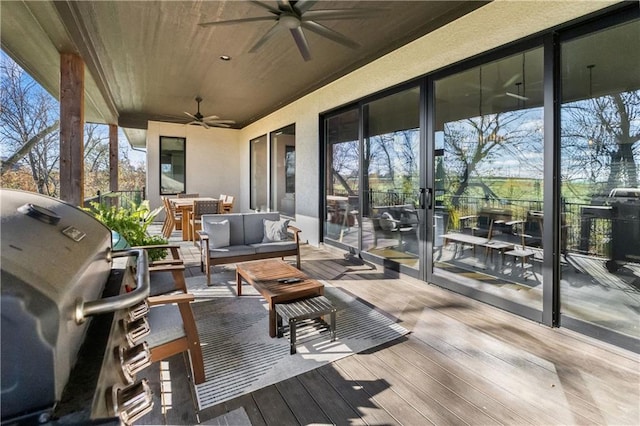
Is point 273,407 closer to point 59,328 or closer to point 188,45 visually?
point 59,328

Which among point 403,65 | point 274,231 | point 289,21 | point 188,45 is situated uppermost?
point 188,45

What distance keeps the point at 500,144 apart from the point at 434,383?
2434 millimetres

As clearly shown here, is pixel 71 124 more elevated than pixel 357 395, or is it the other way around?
pixel 71 124

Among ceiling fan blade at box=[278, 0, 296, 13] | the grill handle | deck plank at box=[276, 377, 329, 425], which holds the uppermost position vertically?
ceiling fan blade at box=[278, 0, 296, 13]

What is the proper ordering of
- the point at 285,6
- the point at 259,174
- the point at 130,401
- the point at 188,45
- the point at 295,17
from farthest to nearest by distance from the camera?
the point at 259,174 → the point at 188,45 → the point at 295,17 → the point at 285,6 → the point at 130,401

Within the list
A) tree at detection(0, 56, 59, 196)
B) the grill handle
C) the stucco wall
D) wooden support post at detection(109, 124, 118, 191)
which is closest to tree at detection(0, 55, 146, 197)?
tree at detection(0, 56, 59, 196)

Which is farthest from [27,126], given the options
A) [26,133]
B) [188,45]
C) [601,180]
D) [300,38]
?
[601,180]

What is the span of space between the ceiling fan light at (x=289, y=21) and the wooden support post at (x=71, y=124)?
299 cm

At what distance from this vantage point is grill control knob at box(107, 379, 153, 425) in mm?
593

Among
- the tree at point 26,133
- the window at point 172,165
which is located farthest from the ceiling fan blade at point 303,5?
the window at point 172,165

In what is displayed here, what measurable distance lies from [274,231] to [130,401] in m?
4.07

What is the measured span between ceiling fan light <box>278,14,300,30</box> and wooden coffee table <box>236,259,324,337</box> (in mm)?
2377

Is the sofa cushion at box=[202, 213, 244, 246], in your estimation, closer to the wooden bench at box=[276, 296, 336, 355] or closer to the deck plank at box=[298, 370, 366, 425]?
the wooden bench at box=[276, 296, 336, 355]

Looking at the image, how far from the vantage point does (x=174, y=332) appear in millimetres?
1926
